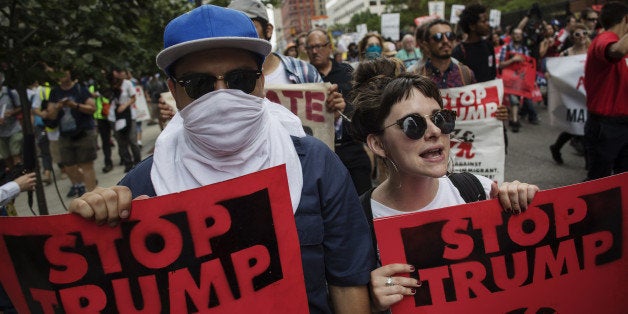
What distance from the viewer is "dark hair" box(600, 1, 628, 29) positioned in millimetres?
3957

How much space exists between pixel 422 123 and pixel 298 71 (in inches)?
76.7

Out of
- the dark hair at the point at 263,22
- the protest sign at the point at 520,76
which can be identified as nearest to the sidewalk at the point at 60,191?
the dark hair at the point at 263,22

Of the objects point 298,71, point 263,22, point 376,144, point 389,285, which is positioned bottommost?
point 389,285

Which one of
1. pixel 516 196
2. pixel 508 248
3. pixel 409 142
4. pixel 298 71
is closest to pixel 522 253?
pixel 508 248

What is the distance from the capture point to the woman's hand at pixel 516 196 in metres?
1.54

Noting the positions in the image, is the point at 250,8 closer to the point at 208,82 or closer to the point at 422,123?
the point at 422,123

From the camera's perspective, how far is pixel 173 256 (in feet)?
4.41

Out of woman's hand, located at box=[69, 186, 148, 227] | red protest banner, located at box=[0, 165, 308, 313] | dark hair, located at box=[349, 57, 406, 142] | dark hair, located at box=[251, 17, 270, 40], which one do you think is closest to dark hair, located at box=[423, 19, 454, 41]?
dark hair, located at box=[251, 17, 270, 40]

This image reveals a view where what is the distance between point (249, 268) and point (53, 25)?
328 cm

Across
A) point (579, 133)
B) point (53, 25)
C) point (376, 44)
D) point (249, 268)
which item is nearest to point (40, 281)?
point (249, 268)

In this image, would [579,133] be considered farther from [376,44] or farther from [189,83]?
[189,83]

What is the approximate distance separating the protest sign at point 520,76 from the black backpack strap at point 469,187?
5.61 metres

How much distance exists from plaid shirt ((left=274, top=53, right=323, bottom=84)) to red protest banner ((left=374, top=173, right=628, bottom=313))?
225 cm

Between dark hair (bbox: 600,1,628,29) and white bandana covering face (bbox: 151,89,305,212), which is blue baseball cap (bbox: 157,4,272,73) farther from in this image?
dark hair (bbox: 600,1,628,29)
